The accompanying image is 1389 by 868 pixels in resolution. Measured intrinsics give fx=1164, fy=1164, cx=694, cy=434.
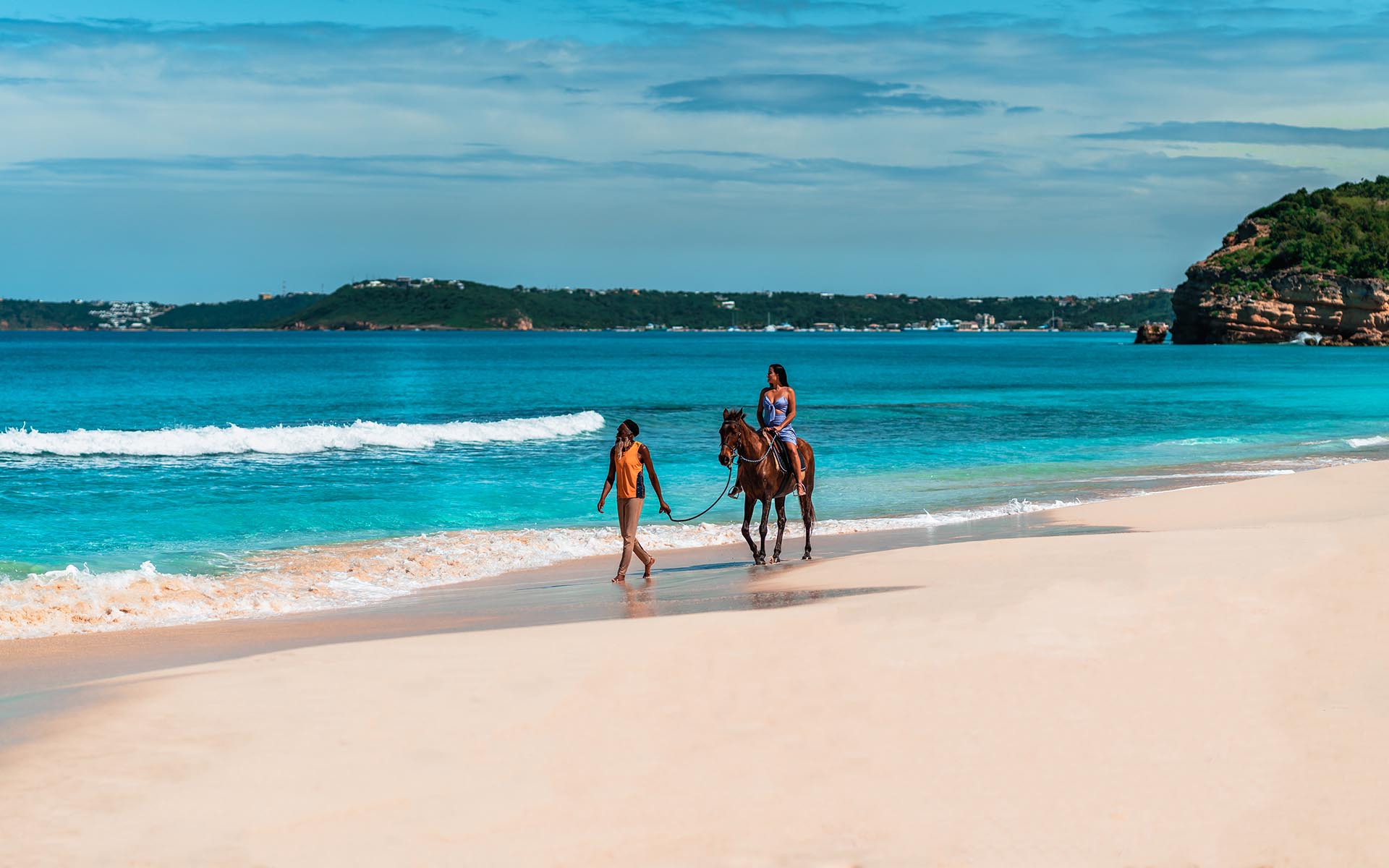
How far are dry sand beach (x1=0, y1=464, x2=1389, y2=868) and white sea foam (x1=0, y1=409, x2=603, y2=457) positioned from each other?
21934mm

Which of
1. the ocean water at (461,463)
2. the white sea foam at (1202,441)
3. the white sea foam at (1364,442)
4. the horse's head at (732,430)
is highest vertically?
the horse's head at (732,430)

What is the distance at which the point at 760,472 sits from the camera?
1390 cm

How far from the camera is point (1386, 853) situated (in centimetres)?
523

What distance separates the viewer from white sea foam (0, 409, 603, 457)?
3025cm

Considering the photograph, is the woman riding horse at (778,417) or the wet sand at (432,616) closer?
the wet sand at (432,616)

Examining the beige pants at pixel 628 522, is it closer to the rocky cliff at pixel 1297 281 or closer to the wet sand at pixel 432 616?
the wet sand at pixel 432 616

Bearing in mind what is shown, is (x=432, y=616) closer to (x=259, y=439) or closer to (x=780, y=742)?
(x=780, y=742)

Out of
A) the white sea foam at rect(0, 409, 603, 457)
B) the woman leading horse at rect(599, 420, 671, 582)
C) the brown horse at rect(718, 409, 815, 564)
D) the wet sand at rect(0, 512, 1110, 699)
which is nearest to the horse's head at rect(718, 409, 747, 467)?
the brown horse at rect(718, 409, 815, 564)

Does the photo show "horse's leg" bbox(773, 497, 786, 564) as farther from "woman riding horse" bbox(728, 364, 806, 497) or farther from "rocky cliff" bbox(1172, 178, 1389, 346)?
"rocky cliff" bbox(1172, 178, 1389, 346)

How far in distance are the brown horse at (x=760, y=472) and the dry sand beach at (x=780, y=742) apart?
11.9 ft

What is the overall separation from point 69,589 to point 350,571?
309 centimetres

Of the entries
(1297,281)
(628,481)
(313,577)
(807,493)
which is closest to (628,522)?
(628,481)

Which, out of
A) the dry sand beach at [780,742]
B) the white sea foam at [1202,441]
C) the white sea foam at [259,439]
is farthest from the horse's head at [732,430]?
the white sea foam at [1202,441]

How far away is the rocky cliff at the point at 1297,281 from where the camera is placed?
124 meters
